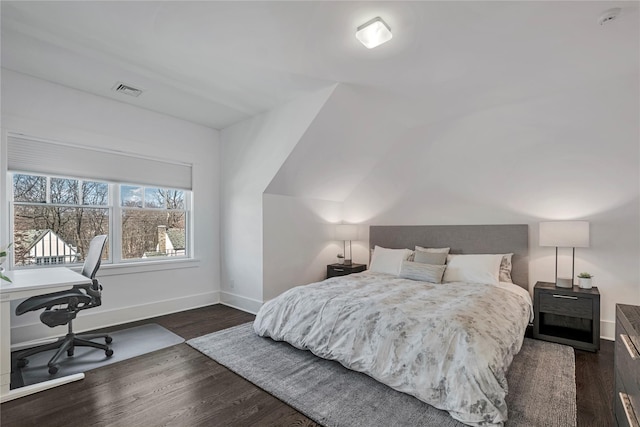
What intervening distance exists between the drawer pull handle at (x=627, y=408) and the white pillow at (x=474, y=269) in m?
2.02

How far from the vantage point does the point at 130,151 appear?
3807mm

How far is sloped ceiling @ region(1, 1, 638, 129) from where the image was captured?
2.10 m

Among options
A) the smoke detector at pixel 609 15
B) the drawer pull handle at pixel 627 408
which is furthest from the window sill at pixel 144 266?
the smoke detector at pixel 609 15

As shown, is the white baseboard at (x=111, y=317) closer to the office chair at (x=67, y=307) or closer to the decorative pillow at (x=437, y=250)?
the office chair at (x=67, y=307)

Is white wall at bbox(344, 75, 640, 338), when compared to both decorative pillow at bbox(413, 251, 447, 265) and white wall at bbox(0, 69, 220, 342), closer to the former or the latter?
decorative pillow at bbox(413, 251, 447, 265)

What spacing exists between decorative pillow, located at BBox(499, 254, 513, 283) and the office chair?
13.4 feet

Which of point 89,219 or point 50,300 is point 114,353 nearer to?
point 50,300

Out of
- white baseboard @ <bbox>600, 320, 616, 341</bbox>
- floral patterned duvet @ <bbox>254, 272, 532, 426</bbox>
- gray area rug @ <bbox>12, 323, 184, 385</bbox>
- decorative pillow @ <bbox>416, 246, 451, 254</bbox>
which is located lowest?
gray area rug @ <bbox>12, 323, 184, 385</bbox>

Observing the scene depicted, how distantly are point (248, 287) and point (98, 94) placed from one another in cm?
290

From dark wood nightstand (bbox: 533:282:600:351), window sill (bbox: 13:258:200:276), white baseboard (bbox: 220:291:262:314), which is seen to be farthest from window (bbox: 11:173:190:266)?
dark wood nightstand (bbox: 533:282:600:351)

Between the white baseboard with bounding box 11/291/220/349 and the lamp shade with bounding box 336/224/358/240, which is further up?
the lamp shade with bounding box 336/224/358/240

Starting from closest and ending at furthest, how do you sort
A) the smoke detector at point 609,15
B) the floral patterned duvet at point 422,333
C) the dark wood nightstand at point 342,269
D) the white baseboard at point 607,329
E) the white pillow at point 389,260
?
the floral patterned duvet at point 422,333
the smoke detector at point 609,15
the white baseboard at point 607,329
the white pillow at point 389,260
the dark wood nightstand at point 342,269

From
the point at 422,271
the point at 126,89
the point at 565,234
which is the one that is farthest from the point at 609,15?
the point at 126,89

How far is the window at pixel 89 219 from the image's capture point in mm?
3174
